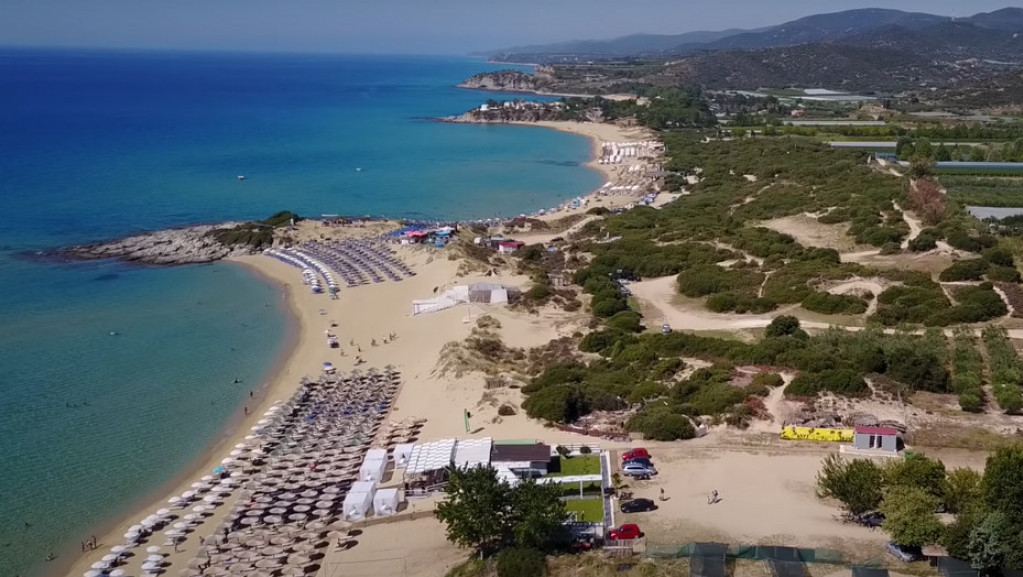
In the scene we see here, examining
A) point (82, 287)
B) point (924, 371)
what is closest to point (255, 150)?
point (82, 287)

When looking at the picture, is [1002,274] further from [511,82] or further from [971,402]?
[511,82]

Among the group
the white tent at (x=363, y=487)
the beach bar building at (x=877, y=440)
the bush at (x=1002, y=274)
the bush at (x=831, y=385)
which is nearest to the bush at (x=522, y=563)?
the white tent at (x=363, y=487)

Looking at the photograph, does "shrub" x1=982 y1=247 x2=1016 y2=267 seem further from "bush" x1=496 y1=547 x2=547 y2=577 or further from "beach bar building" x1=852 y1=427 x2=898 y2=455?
"bush" x1=496 y1=547 x2=547 y2=577

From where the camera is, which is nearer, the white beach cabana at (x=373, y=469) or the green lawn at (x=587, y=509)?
the green lawn at (x=587, y=509)

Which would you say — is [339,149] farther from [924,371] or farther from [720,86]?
[720,86]

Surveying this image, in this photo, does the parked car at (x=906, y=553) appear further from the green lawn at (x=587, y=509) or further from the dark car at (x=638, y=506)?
the green lawn at (x=587, y=509)

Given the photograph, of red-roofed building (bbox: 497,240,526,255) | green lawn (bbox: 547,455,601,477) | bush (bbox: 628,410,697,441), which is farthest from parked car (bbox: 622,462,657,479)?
red-roofed building (bbox: 497,240,526,255)
